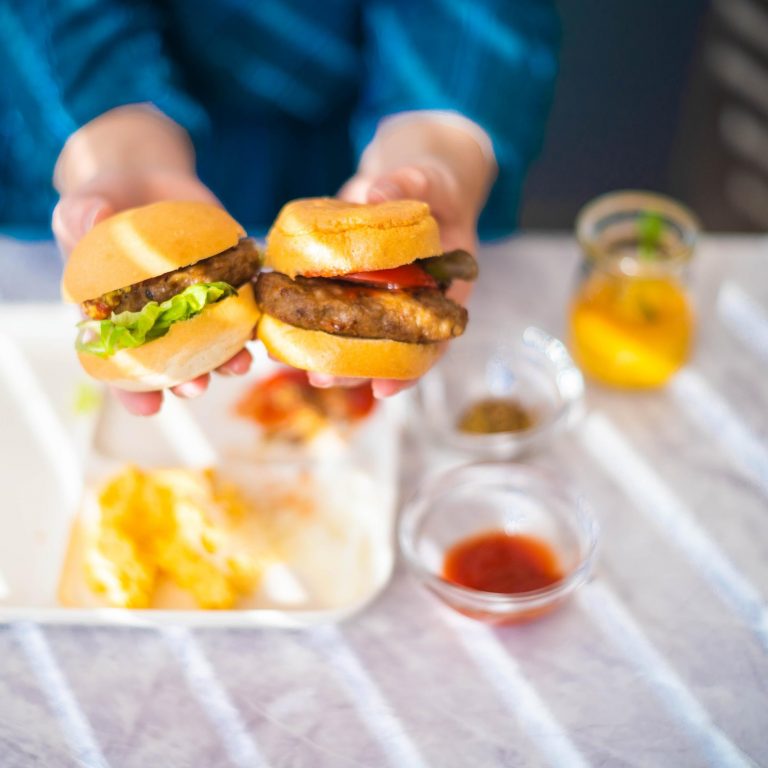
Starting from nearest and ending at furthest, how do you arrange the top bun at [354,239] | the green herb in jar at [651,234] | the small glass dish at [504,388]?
1. the top bun at [354,239]
2. the small glass dish at [504,388]
3. the green herb in jar at [651,234]

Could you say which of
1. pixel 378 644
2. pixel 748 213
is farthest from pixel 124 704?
pixel 748 213

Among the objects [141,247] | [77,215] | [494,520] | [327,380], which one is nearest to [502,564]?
[494,520]

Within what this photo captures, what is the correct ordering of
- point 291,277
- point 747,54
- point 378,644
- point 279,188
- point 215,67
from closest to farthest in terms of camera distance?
point 291,277 < point 378,644 < point 215,67 < point 279,188 < point 747,54

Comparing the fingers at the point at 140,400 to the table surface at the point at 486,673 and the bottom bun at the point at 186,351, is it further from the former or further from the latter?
the table surface at the point at 486,673

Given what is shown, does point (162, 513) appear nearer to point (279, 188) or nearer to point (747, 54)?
point (279, 188)

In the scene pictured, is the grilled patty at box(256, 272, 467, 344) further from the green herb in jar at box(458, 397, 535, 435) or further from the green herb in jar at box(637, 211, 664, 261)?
the green herb in jar at box(637, 211, 664, 261)

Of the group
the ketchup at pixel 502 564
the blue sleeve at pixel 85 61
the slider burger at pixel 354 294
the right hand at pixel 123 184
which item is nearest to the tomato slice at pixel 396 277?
the slider burger at pixel 354 294

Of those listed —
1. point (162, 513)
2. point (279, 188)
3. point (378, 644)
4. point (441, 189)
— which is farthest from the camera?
point (279, 188)
